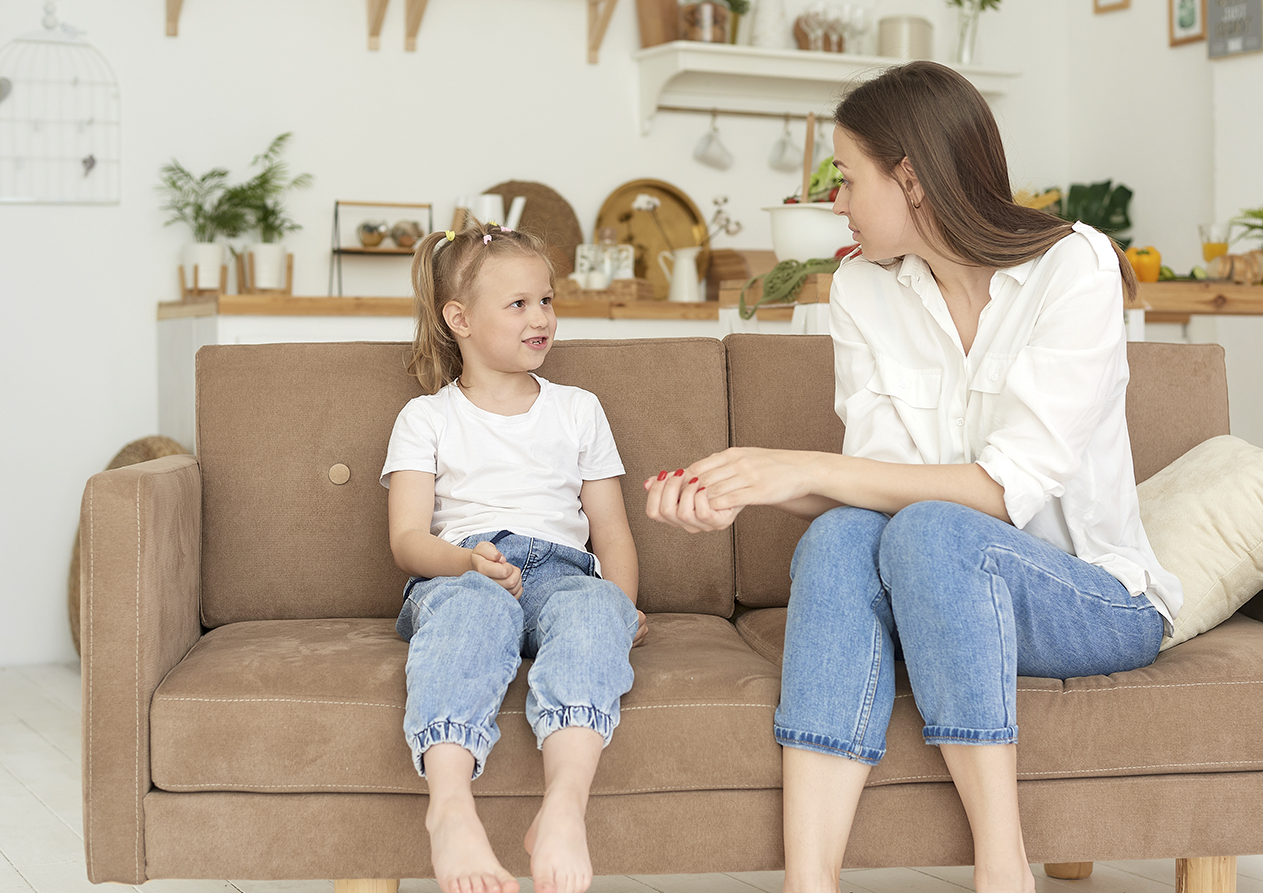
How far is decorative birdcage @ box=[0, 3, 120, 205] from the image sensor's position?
3342mm

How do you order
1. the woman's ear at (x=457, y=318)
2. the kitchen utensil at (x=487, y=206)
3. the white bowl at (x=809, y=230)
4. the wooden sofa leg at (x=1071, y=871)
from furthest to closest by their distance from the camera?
the kitchen utensil at (x=487, y=206) → the white bowl at (x=809, y=230) → the wooden sofa leg at (x=1071, y=871) → the woman's ear at (x=457, y=318)

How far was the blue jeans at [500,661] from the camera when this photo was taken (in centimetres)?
130

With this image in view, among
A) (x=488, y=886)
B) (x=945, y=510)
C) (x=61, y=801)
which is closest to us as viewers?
(x=488, y=886)

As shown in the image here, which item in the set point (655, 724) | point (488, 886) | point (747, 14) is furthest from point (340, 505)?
point (747, 14)

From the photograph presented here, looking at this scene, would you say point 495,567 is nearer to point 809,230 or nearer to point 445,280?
point 445,280

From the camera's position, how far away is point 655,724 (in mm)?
1388

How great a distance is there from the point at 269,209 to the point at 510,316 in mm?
1931

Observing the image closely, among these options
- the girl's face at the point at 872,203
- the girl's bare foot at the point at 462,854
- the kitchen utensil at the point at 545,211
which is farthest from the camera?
the kitchen utensil at the point at 545,211

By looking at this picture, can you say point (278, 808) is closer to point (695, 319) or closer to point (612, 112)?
point (695, 319)

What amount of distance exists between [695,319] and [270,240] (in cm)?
119

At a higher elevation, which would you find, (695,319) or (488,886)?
(695,319)

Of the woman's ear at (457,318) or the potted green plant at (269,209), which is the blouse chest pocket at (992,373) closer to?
the woman's ear at (457,318)

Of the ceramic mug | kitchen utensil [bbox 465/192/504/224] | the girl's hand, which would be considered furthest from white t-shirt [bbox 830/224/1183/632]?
the ceramic mug

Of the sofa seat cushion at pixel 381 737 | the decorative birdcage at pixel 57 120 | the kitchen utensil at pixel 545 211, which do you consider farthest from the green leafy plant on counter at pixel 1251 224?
the decorative birdcage at pixel 57 120
